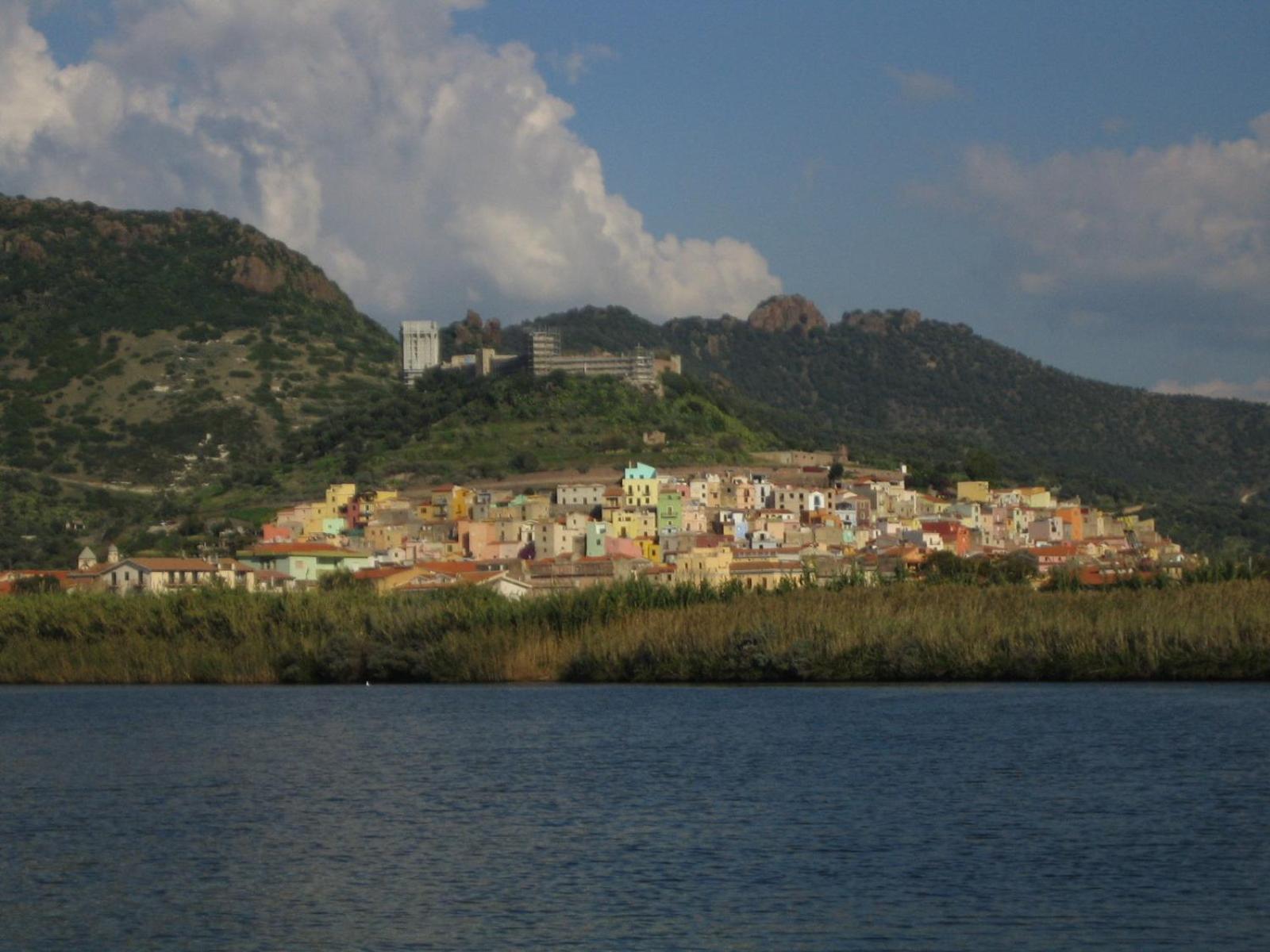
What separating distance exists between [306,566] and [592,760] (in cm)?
6380

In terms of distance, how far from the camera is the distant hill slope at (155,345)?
503 ft

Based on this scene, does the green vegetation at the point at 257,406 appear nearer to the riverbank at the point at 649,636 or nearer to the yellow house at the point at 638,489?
the yellow house at the point at 638,489

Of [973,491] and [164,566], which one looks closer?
[164,566]

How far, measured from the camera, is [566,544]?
106m

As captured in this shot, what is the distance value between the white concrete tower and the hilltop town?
160 ft

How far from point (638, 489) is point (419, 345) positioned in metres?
67.3

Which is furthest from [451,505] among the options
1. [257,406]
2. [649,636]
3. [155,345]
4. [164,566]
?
[649,636]

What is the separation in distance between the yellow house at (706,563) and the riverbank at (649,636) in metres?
29.9

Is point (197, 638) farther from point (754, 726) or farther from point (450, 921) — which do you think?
point (450, 921)

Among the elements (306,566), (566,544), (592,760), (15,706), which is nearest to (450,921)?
(592,760)

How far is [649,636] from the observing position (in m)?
52.6

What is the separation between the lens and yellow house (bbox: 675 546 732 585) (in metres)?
91.8

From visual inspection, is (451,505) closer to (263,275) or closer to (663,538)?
(663,538)

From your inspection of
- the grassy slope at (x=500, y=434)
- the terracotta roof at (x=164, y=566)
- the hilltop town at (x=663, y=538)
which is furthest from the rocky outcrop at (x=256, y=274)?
the terracotta roof at (x=164, y=566)
